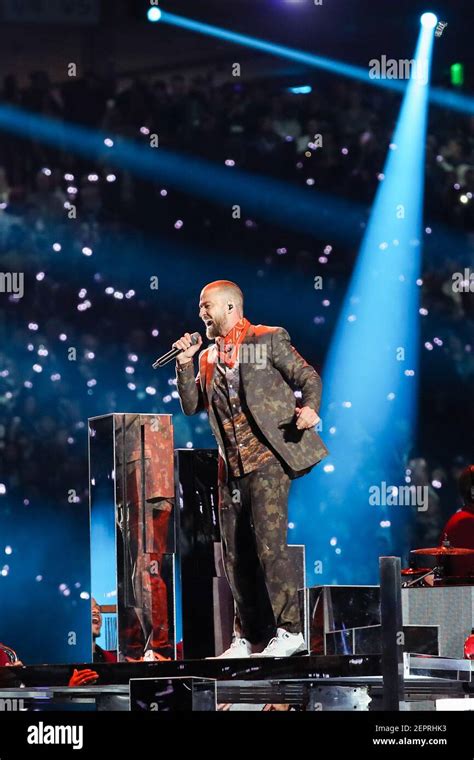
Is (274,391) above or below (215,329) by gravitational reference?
below

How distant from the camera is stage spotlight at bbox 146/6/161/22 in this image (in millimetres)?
9195

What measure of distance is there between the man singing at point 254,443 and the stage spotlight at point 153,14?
474cm

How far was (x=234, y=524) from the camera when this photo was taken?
16.0 ft

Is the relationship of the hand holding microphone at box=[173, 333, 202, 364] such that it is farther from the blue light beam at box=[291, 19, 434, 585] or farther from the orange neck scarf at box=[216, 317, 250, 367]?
the blue light beam at box=[291, 19, 434, 585]

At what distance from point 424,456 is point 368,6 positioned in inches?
123

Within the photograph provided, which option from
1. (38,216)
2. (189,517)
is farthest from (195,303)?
(189,517)

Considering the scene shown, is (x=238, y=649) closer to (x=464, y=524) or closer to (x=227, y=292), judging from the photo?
(x=227, y=292)

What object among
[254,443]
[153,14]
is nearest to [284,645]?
[254,443]

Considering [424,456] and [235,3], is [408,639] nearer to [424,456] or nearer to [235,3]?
[424,456]

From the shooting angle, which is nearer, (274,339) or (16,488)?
(274,339)

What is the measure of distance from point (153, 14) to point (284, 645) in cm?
572

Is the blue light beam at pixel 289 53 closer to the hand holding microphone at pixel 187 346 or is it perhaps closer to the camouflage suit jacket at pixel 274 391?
the camouflage suit jacket at pixel 274 391

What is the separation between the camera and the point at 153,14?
9219 mm

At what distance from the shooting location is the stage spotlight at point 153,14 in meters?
9.20
